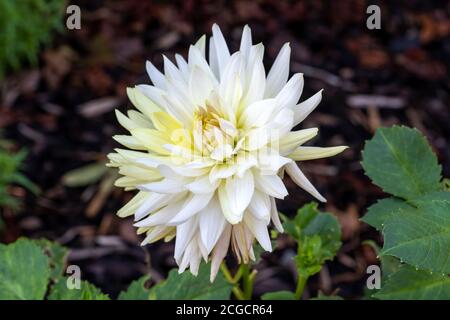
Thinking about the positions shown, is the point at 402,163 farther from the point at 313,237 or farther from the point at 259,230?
the point at 259,230

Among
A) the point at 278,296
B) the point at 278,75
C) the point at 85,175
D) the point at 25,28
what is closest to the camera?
the point at 278,75

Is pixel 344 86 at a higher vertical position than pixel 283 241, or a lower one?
higher

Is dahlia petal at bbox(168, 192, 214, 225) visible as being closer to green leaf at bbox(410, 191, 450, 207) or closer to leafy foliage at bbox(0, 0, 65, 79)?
green leaf at bbox(410, 191, 450, 207)

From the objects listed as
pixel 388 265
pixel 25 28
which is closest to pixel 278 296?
pixel 388 265

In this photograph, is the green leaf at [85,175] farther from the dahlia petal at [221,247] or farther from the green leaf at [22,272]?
the dahlia petal at [221,247]

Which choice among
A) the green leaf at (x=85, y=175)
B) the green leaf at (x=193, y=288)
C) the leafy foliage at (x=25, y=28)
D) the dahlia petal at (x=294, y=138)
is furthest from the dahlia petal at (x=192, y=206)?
the leafy foliage at (x=25, y=28)

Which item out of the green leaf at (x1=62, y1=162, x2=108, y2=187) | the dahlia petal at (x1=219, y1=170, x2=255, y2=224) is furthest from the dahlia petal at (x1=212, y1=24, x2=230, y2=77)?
the green leaf at (x1=62, y1=162, x2=108, y2=187)

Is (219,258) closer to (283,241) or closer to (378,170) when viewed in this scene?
(378,170)

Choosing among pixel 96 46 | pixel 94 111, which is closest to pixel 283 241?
pixel 94 111
